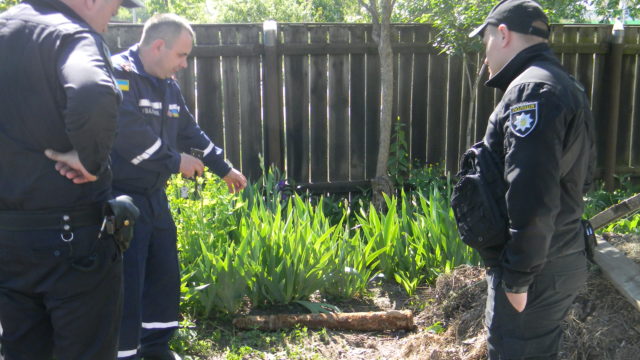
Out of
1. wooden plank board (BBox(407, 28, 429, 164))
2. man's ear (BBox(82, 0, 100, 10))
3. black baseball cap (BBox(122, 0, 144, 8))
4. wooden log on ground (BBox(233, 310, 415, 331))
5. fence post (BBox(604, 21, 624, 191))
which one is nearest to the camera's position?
man's ear (BBox(82, 0, 100, 10))

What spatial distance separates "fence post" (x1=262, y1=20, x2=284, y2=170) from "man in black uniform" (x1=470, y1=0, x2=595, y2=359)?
155 inches

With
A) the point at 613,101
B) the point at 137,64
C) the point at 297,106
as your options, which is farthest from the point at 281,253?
the point at 613,101

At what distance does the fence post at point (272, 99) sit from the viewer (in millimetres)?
6121

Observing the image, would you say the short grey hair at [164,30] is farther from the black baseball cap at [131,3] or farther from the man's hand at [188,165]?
the man's hand at [188,165]

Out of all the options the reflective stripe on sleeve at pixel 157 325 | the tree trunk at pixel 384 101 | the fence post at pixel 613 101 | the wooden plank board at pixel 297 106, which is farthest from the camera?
the fence post at pixel 613 101

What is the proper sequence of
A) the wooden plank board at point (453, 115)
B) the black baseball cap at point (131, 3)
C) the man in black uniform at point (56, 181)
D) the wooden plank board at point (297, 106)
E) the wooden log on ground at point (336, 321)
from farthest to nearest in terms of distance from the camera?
1. the wooden plank board at point (453, 115)
2. the wooden plank board at point (297, 106)
3. the wooden log on ground at point (336, 321)
4. the black baseball cap at point (131, 3)
5. the man in black uniform at point (56, 181)

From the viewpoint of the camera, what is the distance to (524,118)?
2.05 meters

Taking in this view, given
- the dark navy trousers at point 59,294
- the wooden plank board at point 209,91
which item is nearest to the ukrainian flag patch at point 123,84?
the dark navy trousers at point 59,294

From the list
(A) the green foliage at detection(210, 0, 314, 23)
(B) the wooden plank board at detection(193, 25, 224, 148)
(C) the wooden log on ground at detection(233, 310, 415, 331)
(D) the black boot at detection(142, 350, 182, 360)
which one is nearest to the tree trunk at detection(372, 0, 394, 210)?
(B) the wooden plank board at detection(193, 25, 224, 148)

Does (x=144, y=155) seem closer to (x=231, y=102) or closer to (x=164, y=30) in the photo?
(x=164, y=30)

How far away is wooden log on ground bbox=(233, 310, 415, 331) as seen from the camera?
3883 millimetres

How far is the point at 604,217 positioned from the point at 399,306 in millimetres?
1471

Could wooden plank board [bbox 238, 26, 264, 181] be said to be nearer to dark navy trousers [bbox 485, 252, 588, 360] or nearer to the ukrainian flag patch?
the ukrainian flag patch

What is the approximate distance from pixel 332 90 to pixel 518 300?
4.60m
